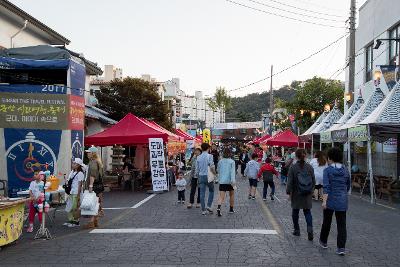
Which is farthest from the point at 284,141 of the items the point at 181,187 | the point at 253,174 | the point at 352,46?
the point at 181,187

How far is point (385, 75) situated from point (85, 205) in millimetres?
14474

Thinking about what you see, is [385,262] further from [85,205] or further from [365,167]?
[365,167]

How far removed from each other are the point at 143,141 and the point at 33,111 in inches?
247

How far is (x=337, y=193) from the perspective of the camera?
7.69 metres

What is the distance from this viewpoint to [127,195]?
1767cm

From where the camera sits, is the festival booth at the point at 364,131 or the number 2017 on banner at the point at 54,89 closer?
the number 2017 on banner at the point at 54,89

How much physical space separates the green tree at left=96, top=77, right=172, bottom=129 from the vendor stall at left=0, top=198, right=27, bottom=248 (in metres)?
24.9

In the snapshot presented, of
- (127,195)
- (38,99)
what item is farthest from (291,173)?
(127,195)

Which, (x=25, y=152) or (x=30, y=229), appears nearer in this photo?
(x=30, y=229)

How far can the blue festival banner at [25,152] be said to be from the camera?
13.6 metres

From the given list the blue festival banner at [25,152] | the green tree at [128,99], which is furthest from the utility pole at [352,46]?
the green tree at [128,99]

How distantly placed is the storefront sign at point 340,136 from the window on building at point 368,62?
667cm

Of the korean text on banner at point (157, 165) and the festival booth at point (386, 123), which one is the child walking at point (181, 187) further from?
the festival booth at point (386, 123)

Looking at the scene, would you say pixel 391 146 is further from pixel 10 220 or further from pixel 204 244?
pixel 10 220
